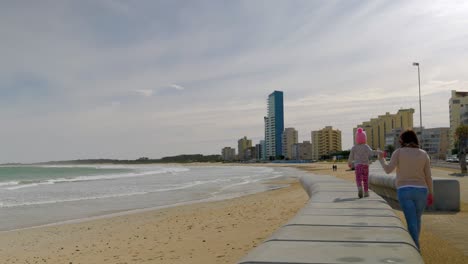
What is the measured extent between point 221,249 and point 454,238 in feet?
13.8

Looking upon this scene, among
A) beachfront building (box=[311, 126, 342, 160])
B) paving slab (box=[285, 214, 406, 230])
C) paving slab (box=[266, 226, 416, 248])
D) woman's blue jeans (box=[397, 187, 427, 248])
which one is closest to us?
paving slab (box=[266, 226, 416, 248])

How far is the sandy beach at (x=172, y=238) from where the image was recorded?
7.68 m

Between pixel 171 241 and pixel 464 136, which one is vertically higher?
pixel 464 136

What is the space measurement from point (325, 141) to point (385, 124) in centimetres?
3379

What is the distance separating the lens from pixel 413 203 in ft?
17.0

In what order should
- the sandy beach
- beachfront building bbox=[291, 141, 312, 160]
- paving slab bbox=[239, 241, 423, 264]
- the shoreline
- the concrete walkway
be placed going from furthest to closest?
beachfront building bbox=[291, 141, 312, 160], the shoreline, the sandy beach, the concrete walkway, paving slab bbox=[239, 241, 423, 264]

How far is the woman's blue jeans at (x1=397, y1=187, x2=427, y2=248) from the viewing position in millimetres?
5133

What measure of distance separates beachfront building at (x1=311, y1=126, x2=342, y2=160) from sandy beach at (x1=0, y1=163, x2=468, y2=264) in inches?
6639

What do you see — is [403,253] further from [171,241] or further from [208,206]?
[208,206]

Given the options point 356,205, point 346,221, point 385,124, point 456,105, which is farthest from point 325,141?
point 346,221

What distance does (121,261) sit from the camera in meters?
8.33

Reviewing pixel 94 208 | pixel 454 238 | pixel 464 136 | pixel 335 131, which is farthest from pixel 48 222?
pixel 335 131

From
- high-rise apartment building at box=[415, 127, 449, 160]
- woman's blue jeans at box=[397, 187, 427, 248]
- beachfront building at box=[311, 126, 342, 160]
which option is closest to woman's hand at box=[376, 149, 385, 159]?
woman's blue jeans at box=[397, 187, 427, 248]

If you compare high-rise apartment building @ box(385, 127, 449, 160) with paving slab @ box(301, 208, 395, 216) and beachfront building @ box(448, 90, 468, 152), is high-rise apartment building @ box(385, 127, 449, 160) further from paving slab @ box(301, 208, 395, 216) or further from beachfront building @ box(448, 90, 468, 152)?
paving slab @ box(301, 208, 395, 216)
